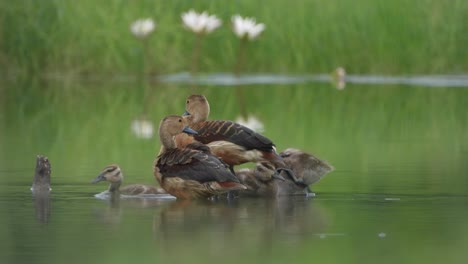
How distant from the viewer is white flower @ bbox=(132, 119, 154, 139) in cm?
1427

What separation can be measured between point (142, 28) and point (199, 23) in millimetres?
933

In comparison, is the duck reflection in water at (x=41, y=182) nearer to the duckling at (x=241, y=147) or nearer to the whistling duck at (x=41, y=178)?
the whistling duck at (x=41, y=178)

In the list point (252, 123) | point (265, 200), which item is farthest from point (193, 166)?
point (252, 123)

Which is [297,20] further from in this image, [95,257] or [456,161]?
[95,257]

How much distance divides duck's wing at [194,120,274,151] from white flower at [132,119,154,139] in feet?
13.7

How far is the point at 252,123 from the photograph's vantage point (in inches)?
615

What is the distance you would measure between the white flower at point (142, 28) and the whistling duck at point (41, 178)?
43.5 ft

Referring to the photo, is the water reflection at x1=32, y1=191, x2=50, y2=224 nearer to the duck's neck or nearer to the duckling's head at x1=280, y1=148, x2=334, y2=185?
the duck's neck

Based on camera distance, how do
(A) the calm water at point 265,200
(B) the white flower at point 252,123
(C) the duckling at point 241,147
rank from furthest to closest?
(B) the white flower at point 252,123 → (C) the duckling at point 241,147 → (A) the calm water at point 265,200

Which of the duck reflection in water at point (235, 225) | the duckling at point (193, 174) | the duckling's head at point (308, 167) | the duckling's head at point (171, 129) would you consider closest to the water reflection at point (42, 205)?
the duck reflection in water at point (235, 225)

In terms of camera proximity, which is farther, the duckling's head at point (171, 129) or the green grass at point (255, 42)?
the green grass at point (255, 42)

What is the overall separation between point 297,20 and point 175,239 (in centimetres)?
1672

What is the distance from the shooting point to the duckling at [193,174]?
29.1ft

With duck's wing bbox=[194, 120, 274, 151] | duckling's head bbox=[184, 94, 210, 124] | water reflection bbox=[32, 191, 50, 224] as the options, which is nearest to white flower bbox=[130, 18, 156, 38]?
duckling's head bbox=[184, 94, 210, 124]
